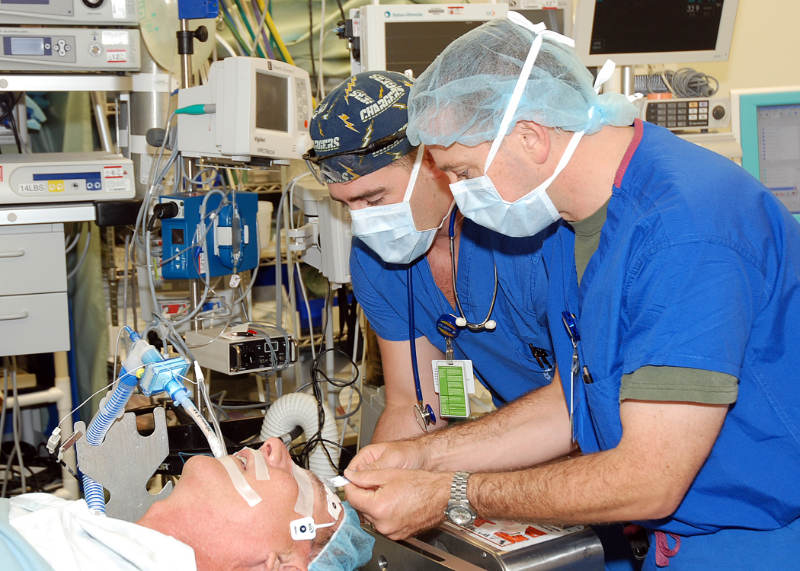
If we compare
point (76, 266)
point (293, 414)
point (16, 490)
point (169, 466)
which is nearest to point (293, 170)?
point (76, 266)

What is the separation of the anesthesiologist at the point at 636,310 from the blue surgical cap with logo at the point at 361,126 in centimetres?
21

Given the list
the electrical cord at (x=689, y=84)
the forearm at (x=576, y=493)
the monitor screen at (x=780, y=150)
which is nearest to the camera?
the forearm at (x=576, y=493)

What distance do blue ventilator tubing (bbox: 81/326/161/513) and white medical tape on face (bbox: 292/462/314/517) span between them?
1.04 ft

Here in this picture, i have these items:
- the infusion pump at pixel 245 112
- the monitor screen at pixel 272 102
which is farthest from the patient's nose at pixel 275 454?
the monitor screen at pixel 272 102

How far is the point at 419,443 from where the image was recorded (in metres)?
1.81

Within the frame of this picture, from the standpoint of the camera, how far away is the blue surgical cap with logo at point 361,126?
1766 mm

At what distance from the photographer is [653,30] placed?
117 inches

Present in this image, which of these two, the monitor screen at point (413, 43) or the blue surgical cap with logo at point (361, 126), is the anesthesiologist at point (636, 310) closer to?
the blue surgical cap with logo at point (361, 126)

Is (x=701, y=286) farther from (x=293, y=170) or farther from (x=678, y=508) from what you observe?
(x=293, y=170)

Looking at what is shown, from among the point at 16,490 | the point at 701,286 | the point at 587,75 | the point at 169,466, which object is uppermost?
the point at 587,75

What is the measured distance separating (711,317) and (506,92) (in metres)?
0.48

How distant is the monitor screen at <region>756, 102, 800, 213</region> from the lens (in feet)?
9.95

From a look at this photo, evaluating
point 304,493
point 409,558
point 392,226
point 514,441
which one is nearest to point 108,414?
point 304,493

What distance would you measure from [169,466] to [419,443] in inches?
23.5
